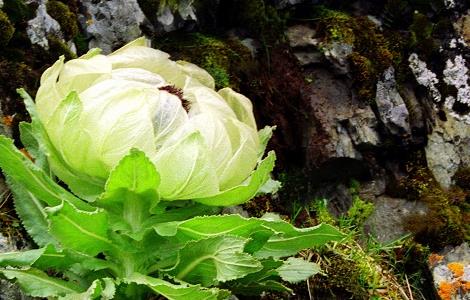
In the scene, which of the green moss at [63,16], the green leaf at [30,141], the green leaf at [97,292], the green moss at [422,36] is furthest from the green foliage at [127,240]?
the green moss at [422,36]

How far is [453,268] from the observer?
340 centimetres

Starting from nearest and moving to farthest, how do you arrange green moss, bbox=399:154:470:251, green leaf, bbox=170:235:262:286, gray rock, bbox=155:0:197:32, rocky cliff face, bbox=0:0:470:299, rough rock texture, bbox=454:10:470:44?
1. green leaf, bbox=170:235:262:286
2. gray rock, bbox=155:0:197:32
3. rocky cliff face, bbox=0:0:470:299
4. green moss, bbox=399:154:470:251
5. rough rock texture, bbox=454:10:470:44

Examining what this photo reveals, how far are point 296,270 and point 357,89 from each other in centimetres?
176

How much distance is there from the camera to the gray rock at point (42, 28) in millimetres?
2672

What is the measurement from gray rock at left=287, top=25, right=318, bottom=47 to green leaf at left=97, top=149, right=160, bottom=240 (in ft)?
7.17

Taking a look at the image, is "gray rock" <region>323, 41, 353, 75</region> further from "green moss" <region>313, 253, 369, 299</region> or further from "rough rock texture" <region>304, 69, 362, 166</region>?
"green moss" <region>313, 253, 369, 299</region>

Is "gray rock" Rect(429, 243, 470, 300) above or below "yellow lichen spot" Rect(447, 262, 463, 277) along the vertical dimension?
below

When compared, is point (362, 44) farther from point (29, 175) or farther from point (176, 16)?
point (29, 175)

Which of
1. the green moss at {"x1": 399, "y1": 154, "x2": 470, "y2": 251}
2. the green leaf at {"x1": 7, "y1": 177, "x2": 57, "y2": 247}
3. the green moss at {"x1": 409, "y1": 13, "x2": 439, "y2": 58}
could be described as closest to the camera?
the green leaf at {"x1": 7, "y1": 177, "x2": 57, "y2": 247}

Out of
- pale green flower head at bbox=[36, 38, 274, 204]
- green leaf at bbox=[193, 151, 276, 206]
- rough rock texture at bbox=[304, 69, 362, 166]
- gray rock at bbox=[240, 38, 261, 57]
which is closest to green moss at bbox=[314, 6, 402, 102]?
rough rock texture at bbox=[304, 69, 362, 166]

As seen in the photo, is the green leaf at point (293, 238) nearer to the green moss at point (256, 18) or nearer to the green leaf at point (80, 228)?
the green leaf at point (80, 228)

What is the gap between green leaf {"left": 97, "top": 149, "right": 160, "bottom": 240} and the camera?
171cm

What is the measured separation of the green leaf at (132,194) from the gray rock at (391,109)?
2.27m

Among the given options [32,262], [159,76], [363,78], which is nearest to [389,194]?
[363,78]
